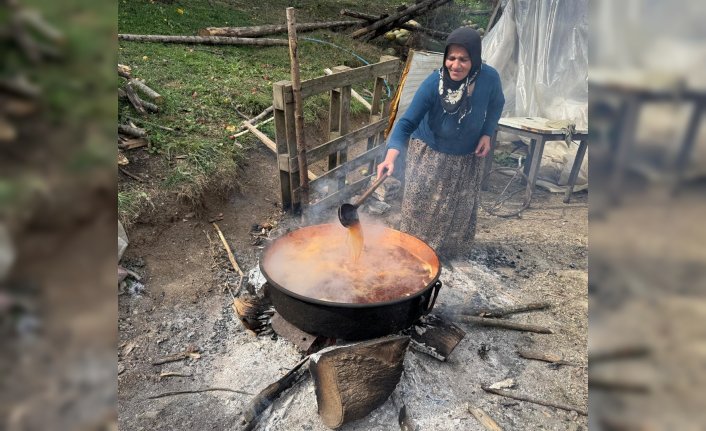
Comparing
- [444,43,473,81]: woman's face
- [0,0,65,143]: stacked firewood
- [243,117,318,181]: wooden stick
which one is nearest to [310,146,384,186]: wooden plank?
[243,117,318,181]: wooden stick

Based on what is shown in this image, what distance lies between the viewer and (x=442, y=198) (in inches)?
209

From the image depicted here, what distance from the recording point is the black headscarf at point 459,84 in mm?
4340

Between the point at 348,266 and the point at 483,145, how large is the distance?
197cm

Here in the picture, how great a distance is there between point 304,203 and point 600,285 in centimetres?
564

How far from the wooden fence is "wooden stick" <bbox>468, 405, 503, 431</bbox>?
10.9 ft

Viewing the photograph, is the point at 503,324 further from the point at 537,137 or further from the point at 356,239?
the point at 537,137

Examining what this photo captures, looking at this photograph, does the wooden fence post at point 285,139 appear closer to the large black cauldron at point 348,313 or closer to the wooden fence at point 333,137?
the wooden fence at point 333,137

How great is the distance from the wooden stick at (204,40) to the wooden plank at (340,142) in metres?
5.65

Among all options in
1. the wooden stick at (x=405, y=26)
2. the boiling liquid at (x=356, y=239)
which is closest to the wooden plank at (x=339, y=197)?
the boiling liquid at (x=356, y=239)

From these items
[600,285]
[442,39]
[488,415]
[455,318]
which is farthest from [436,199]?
[442,39]

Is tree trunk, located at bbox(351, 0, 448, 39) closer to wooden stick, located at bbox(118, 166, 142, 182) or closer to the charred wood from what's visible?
wooden stick, located at bbox(118, 166, 142, 182)

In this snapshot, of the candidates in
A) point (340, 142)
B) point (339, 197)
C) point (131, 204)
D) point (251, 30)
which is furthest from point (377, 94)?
point (251, 30)

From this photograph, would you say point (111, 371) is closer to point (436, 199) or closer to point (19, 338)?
point (19, 338)

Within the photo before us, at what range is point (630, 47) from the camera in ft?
1.31
